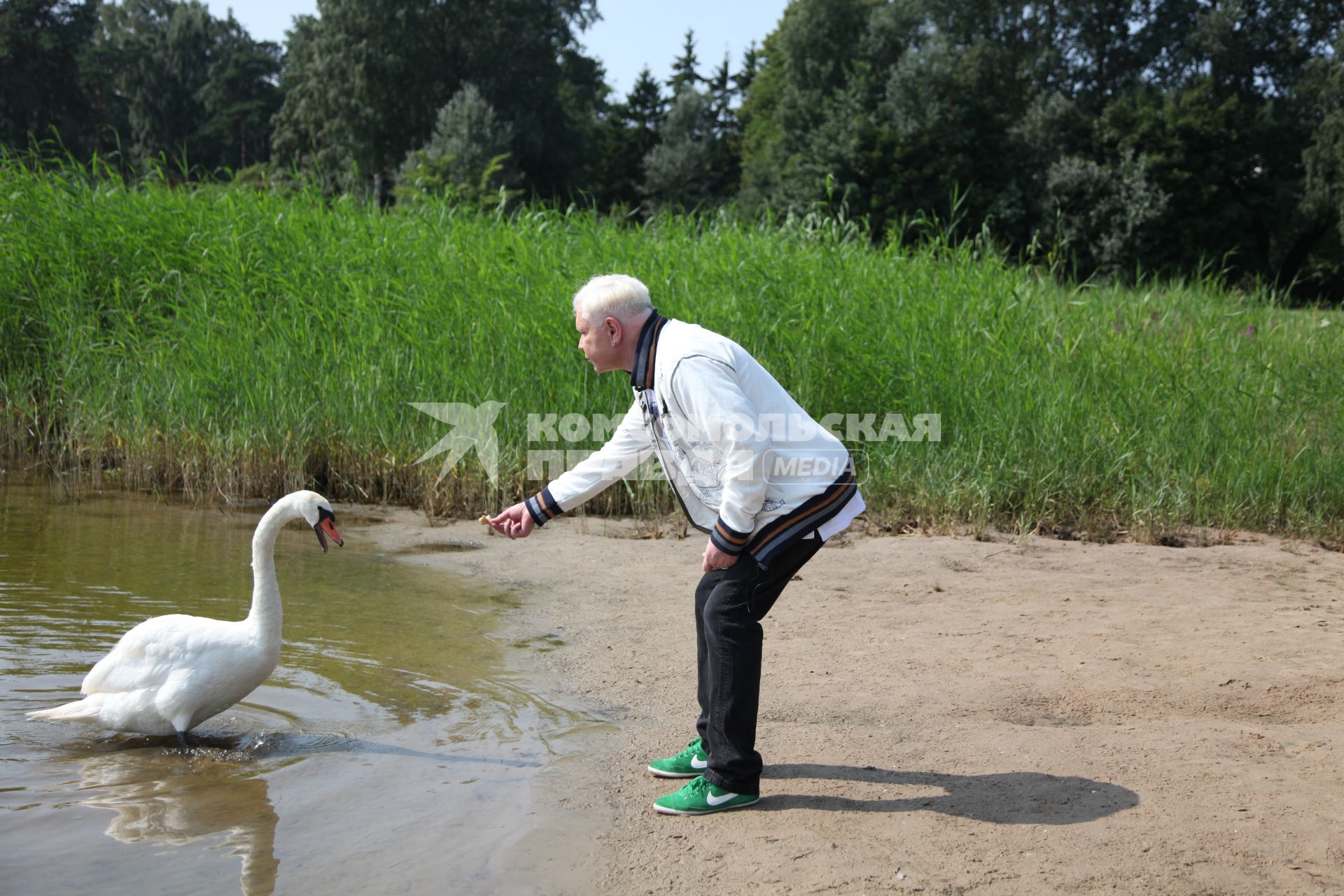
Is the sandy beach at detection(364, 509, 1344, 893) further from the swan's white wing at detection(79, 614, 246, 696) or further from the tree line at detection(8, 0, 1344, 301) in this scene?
the tree line at detection(8, 0, 1344, 301)

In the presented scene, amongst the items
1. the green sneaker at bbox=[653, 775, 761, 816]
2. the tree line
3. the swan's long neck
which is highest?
the tree line

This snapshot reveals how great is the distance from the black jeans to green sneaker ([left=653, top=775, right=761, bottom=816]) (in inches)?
1.0

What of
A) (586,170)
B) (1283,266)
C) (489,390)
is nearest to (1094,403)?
(489,390)

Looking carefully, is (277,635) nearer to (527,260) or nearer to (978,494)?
(978,494)

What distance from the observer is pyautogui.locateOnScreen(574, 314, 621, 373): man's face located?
11.8 feet

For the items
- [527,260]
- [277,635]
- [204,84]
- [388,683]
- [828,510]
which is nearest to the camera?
[828,510]

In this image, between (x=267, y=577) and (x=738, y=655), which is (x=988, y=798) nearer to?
(x=738, y=655)

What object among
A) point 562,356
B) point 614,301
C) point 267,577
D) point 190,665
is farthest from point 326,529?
point 562,356

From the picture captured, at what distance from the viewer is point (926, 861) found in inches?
128

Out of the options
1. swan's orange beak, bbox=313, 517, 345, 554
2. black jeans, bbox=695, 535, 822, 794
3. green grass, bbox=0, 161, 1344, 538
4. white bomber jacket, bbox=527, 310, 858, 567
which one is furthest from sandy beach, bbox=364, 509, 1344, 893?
swan's orange beak, bbox=313, 517, 345, 554

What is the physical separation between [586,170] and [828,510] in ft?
A: 156

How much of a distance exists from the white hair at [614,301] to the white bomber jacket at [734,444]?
2.8 inches

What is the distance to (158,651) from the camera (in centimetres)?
430

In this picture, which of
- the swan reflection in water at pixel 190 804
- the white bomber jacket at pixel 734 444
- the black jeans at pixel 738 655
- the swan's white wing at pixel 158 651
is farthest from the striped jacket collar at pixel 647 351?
the swan's white wing at pixel 158 651
